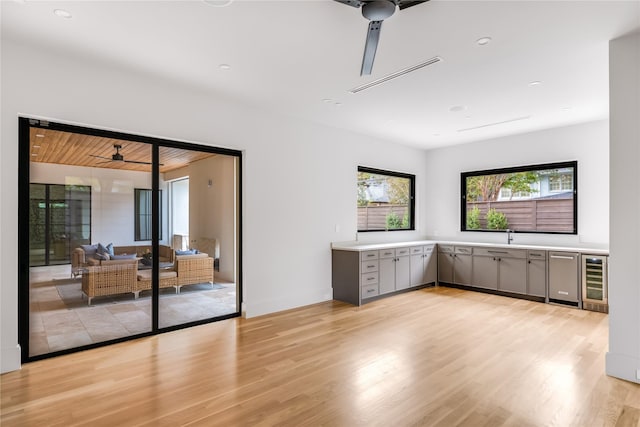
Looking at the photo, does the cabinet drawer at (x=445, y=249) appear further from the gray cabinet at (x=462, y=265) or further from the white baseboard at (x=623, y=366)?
the white baseboard at (x=623, y=366)

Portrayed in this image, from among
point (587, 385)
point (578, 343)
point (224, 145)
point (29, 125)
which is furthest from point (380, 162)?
point (29, 125)

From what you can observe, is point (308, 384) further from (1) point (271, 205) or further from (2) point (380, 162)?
(2) point (380, 162)

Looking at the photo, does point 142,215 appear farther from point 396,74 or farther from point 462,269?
point 462,269

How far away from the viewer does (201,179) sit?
14.2 ft

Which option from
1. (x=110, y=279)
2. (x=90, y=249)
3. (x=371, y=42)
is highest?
(x=371, y=42)

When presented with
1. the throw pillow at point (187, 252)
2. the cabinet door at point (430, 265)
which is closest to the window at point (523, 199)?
Result: the cabinet door at point (430, 265)

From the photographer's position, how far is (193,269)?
4.32 metres

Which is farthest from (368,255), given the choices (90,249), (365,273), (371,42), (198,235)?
(90,249)

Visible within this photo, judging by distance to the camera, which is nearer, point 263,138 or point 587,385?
point 587,385

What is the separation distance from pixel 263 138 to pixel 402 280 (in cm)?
331

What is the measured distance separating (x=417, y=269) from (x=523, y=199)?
227 cm

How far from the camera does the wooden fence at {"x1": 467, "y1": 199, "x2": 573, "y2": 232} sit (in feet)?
18.7

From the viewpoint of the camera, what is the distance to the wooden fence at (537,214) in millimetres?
5691

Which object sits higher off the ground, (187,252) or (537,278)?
(187,252)
